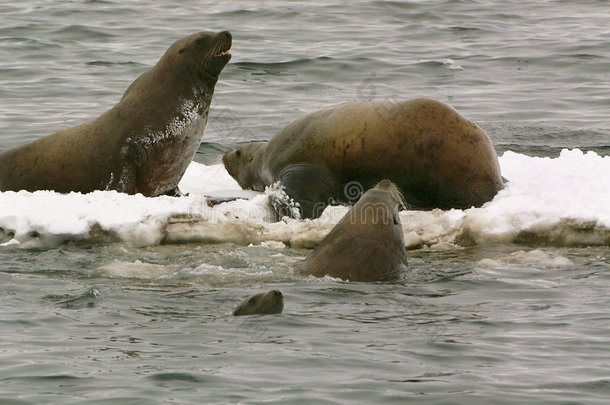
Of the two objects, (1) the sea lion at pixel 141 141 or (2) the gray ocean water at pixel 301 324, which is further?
(1) the sea lion at pixel 141 141

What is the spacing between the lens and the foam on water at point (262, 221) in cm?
921

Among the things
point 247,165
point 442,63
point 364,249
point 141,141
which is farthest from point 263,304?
point 442,63

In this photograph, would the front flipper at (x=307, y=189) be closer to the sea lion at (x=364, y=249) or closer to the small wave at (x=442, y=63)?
the sea lion at (x=364, y=249)

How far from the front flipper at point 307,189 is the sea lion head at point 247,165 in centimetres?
125

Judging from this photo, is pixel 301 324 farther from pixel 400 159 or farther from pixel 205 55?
pixel 205 55

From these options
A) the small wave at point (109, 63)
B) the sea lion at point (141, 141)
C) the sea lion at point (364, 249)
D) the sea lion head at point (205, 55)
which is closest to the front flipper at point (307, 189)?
the sea lion at point (141, 141)

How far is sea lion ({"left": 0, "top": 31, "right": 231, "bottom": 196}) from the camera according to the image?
34.9 ft

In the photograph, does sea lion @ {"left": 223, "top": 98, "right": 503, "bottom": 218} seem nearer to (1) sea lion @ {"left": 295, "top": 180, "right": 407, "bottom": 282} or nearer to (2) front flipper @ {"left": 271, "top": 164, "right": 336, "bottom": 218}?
(2) front flipper @ {"left": 271, "top": 164, "right": 336, "bottom": 218}

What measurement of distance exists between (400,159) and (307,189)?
858 millimetres

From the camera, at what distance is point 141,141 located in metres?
10.6

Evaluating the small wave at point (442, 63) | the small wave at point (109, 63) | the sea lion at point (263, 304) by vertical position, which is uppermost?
the small wave at point (442, 63)

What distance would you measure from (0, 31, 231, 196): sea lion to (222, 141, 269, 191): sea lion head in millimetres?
910

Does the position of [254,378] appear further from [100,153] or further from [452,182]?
[100,153]

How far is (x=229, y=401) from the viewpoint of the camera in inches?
221
